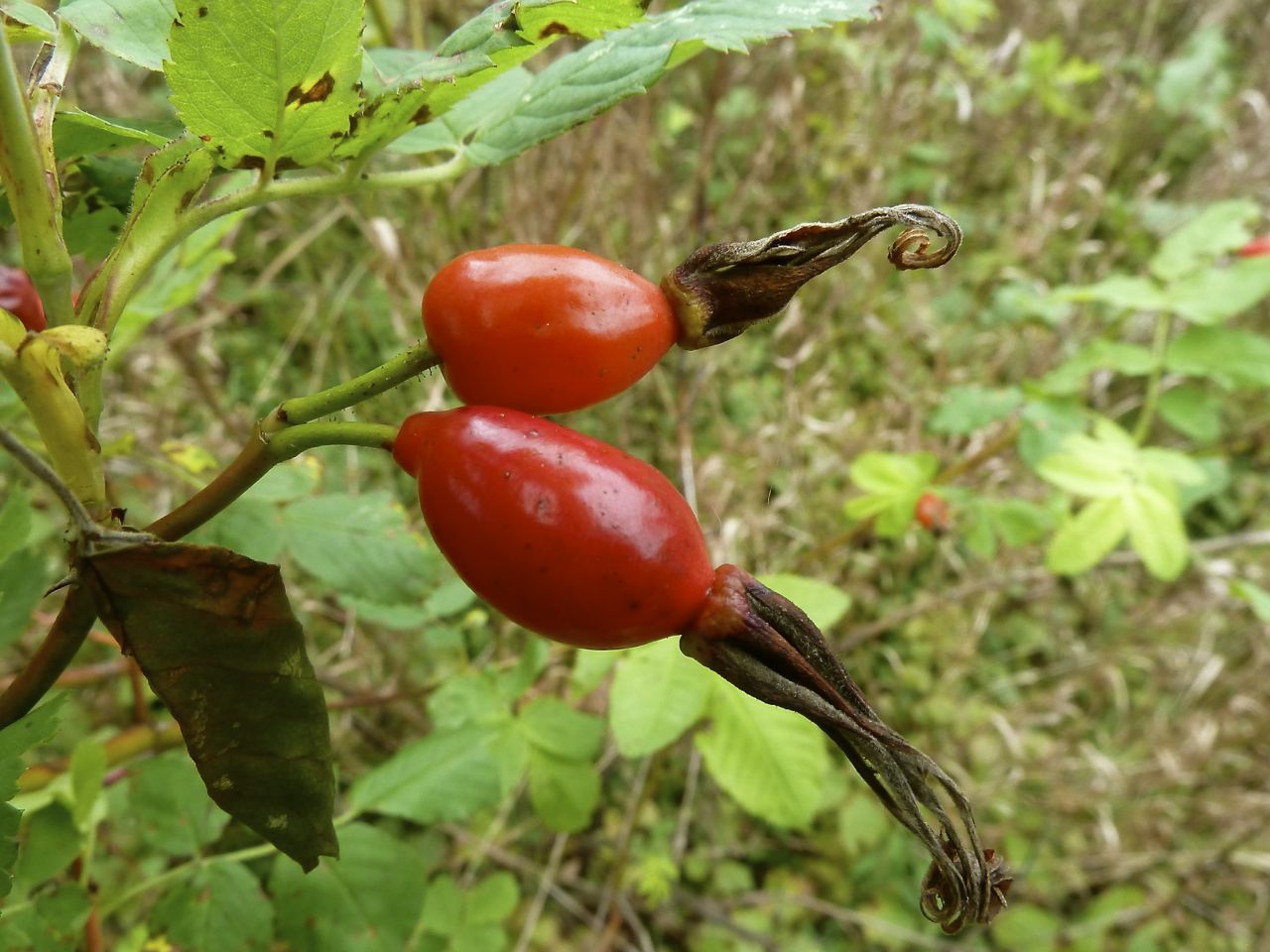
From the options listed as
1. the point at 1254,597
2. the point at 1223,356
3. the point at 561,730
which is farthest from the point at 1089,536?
the point at 561,730

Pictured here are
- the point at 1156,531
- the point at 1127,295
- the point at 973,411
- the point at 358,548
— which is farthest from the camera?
the point at 973,411

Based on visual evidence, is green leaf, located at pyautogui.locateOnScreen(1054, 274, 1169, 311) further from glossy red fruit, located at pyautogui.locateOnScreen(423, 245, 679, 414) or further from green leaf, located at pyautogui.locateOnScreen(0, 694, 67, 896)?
green leaf, located at pyautogui.locateOnScreen(0, 694, 67, 896)

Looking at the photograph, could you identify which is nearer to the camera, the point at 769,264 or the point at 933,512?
the point at 769,264

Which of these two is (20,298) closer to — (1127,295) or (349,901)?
(349,901)

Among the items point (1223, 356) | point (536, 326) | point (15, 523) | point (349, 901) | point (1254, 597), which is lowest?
point (1254, 597)

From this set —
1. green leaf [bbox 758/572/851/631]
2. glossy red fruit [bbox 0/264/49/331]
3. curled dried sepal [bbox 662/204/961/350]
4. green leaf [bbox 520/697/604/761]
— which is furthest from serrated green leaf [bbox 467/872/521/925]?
curled dried sepal [bbox 662/204/961/350]

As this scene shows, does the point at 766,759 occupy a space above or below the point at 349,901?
below
